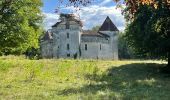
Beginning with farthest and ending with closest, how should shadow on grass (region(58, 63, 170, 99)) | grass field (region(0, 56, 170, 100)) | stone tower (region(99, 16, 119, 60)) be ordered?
1. stone tower (region(99, 16, 119, 60))
2. shadow on grass (region(58, 63, 170, 99))
3. grass field (region(0, 56, 170, 100))

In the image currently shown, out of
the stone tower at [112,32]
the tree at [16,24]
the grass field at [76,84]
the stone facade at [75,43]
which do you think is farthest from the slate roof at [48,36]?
the grass field at [76,84]

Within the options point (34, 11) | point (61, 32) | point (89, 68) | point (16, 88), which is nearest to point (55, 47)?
point (61, 32)

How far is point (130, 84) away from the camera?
33.4 metres

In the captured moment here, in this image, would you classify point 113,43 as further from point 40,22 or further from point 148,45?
point 148,45

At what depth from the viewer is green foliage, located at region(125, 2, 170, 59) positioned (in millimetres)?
42406

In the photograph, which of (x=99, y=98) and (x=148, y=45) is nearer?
(x=99, y=98)

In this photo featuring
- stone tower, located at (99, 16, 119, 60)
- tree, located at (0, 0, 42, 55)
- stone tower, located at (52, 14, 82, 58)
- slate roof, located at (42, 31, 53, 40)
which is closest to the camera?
tree, located at (0, 0, 42, 55)

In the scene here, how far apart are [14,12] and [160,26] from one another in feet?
52.1

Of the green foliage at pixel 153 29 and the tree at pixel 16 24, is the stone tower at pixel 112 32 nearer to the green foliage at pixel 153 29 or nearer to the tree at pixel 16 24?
the tree at pixel 16 24

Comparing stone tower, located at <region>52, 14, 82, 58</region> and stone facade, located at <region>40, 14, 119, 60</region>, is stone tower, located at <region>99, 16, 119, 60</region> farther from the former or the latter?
stone tower, located at <region>52, 14, 82, 58</region>

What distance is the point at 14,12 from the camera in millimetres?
50094

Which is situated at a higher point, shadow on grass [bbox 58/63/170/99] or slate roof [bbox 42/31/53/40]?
slate roof [bbox 42/31/53/40]

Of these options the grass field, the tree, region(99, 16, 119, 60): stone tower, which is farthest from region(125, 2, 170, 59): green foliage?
region(99, 16, 119, 60): stone tower

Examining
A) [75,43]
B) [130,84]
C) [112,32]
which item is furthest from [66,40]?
[130,84]
